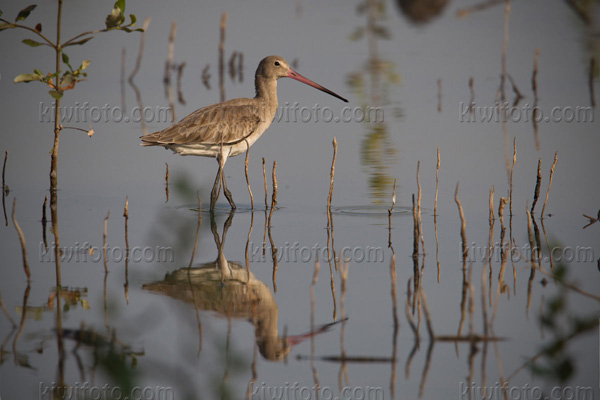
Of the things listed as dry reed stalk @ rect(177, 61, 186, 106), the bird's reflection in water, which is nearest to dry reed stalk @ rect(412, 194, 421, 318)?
the bird's reflection in water

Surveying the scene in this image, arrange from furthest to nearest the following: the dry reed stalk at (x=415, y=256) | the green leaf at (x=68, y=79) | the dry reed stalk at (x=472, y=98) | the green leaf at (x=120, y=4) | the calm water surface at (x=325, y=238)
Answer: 1. the dry reed stalk at (x=472, y=98)
2. the green leaf at (x=68, y=79)
3. the green leaf at (x=120, y=4)
4. the dry reed stalk at (x=415, y=256)
5. the calm water surface at (x=325, y=238)

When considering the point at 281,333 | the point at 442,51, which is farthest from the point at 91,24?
the point at 281,333

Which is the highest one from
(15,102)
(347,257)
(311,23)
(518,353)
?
(311,23)

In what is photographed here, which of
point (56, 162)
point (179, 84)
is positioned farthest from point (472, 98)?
point (56, 162)

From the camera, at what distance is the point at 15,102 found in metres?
13.0

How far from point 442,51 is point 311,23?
15.3ft

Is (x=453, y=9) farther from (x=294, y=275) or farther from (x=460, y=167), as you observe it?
(x=294, y=275)

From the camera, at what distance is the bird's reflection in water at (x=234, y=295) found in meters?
5.15

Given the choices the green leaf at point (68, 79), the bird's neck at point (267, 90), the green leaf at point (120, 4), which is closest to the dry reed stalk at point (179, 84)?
the bird's neck at point (267, 90)

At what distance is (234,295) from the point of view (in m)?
5.96

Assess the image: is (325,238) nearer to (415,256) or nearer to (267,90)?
(415,256)

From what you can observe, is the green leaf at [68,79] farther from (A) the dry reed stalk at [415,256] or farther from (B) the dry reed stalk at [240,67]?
(B) the dry reed stalk at [240,67]

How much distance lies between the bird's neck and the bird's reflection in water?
338cm

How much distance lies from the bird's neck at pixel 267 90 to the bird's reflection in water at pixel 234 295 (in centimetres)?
338
